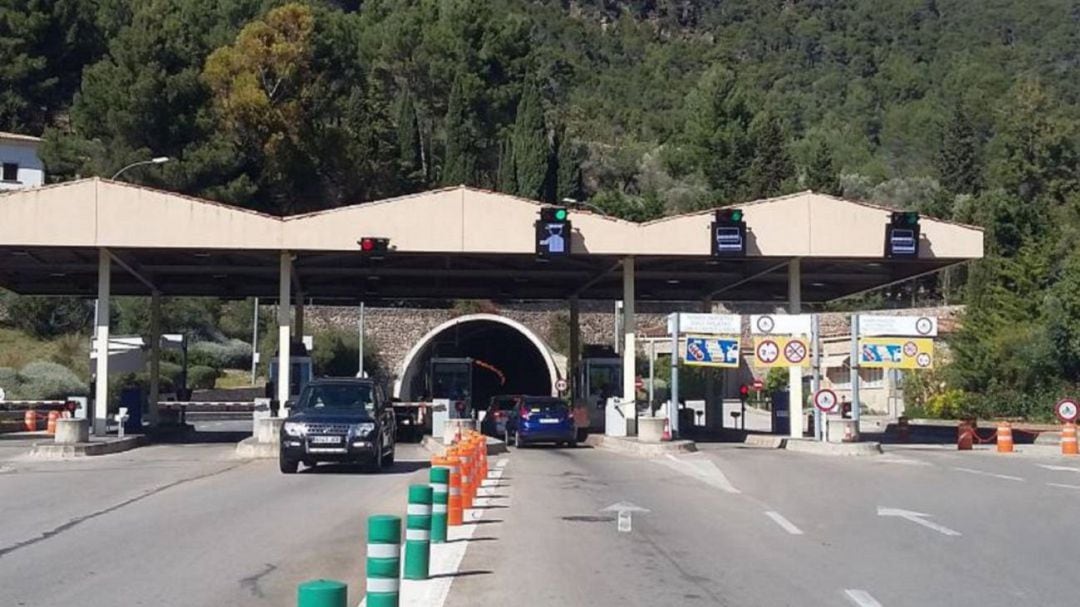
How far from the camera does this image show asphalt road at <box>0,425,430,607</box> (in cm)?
1312

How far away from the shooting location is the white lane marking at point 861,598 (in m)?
12.5

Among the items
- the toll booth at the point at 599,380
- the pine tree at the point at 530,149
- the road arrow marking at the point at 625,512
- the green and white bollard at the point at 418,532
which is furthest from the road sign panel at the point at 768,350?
the pine tree at the point at 530,149

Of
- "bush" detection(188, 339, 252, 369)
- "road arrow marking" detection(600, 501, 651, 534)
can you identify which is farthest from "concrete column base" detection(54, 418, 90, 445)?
"bush" detection(188, 339, 252, 369)

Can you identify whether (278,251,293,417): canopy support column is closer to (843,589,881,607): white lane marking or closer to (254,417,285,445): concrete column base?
(254,417,285,445): concrete column base

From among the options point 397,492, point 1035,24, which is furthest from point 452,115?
point 1035,24

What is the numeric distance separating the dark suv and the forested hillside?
32520 mm

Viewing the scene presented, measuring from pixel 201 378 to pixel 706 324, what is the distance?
1591 inches

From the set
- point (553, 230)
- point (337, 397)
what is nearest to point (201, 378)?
point (553, 230)

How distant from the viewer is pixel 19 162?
77125 mm

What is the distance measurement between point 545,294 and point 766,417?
23855 mm

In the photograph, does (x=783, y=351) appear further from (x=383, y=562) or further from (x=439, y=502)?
(x=383, y=562)

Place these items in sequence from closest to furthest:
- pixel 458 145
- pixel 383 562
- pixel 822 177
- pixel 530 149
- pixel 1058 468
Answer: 1. pixel 383 562
2. pixel 1058 468
3. pixel 458 145
4. pixel 530 149
5. pixel 822 177

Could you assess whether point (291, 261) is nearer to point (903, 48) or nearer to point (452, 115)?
point (452, 115)

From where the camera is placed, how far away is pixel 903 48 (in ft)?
595
